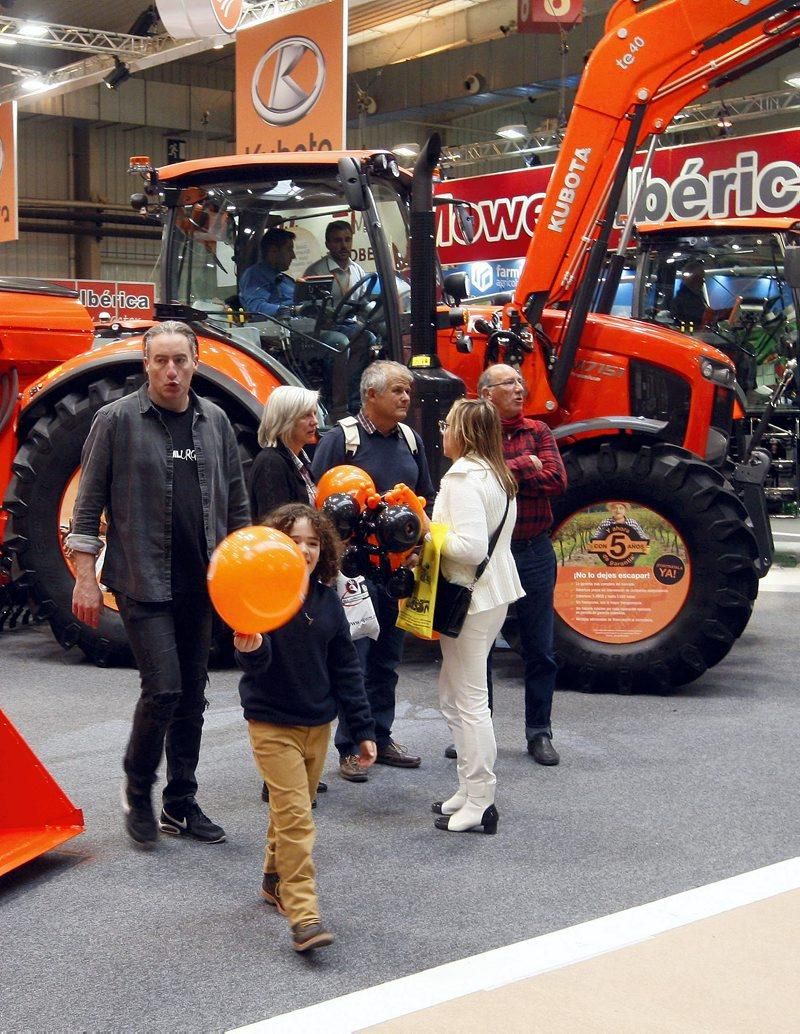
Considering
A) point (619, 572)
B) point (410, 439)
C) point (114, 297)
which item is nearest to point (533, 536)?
point (410, 439)

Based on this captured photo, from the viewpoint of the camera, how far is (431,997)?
113 inches

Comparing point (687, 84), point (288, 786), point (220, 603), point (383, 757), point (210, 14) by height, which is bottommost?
point (383, 757)

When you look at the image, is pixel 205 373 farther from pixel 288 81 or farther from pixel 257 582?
pixel 288 81

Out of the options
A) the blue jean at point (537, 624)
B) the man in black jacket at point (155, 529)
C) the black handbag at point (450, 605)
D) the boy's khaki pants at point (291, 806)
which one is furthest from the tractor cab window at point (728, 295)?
the boy's khaki pants at point (291, 806)

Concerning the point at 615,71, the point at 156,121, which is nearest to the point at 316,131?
the point at 615,71

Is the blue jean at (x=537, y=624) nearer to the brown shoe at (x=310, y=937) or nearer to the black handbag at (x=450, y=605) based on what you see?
the black handbag at (x=450, y=605)

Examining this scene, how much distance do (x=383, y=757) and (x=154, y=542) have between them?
146 cm

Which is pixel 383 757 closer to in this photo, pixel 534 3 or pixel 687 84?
pixel 687 84

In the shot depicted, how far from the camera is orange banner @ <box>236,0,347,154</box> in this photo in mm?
9477

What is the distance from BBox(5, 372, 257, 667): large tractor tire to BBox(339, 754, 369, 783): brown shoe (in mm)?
2085

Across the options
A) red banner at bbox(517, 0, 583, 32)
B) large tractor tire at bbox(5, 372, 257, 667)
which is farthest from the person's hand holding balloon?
red banner at bbox(517, 0, 583, 32)

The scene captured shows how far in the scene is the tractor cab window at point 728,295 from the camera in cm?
908

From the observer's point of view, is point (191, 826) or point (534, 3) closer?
point (191, 826)

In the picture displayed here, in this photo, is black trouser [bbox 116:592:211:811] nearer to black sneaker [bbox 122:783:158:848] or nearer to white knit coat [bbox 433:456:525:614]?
black sneaker [bbox 122:783:158:848]
